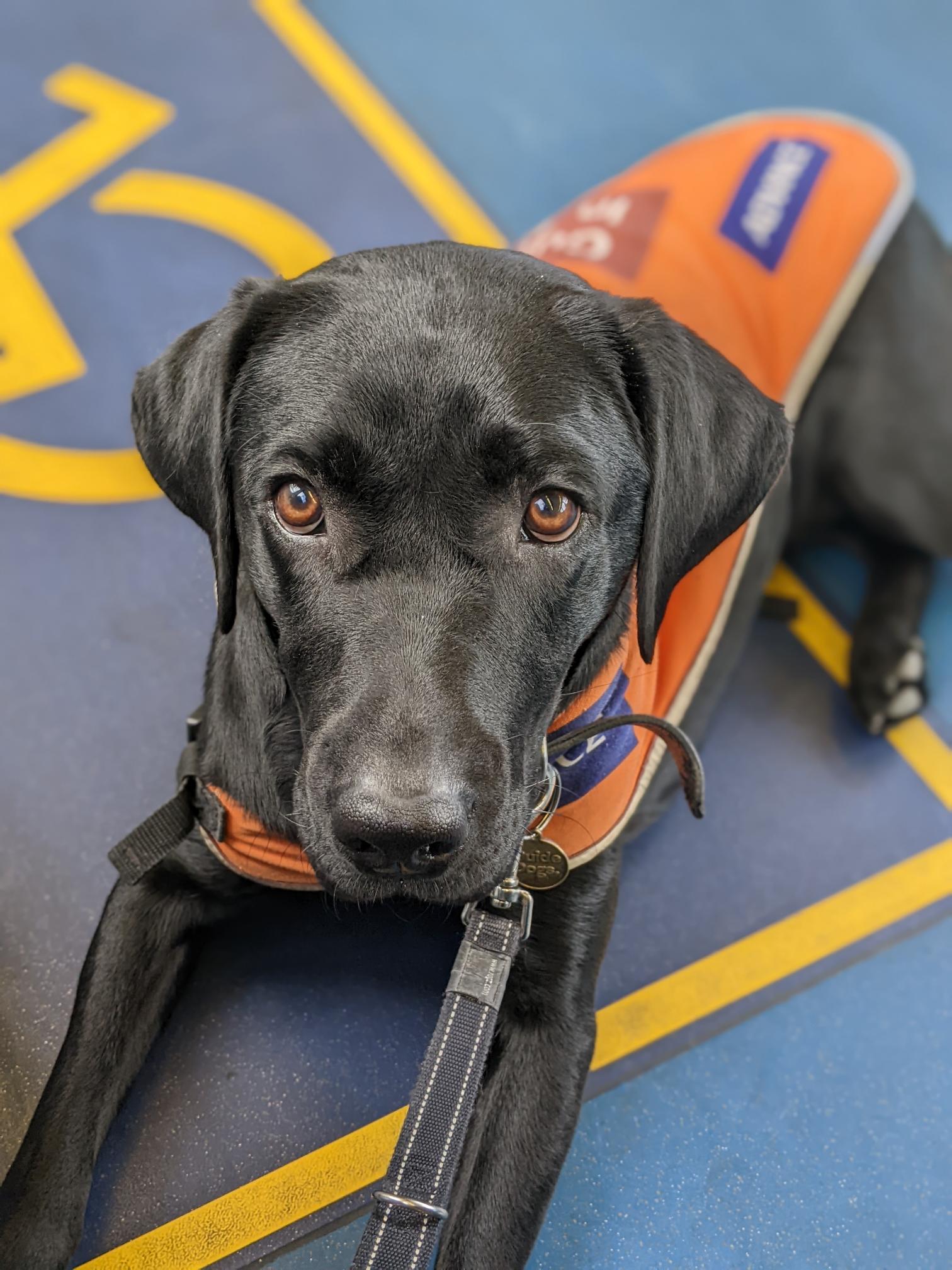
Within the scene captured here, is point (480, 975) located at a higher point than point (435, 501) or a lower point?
lower

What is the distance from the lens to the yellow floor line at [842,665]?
8.79 feet

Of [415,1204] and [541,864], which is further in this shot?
[541,864]

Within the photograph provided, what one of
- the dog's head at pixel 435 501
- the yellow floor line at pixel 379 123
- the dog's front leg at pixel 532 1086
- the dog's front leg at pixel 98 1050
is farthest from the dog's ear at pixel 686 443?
the yellow floor line at pixel 379 123

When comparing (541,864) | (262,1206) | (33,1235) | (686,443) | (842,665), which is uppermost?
(686,443)

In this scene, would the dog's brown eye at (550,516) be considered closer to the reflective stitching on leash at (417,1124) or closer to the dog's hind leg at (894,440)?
the reflective stitching on leash at (417,1124)

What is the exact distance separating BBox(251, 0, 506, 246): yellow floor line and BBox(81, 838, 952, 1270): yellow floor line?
2.21 meters

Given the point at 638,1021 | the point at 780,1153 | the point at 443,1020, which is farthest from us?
the point at 638,1021

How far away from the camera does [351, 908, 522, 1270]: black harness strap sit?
1.42 m

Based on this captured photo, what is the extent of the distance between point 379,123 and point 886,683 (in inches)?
98.8

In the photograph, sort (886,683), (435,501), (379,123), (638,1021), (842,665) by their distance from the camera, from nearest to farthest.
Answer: (435,501)
(638,1021)
(886,683)
(842,665)
(379,123)

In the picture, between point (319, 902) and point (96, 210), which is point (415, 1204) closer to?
point (319, 902)

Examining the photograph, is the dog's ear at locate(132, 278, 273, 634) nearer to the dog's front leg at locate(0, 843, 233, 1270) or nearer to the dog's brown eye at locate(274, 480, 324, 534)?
the dog's brown eye at locate(274, 480, 324, 534)

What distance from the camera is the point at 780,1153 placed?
81.2 inches

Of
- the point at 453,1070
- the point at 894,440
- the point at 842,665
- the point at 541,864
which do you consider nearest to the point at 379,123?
the point at 894,440
